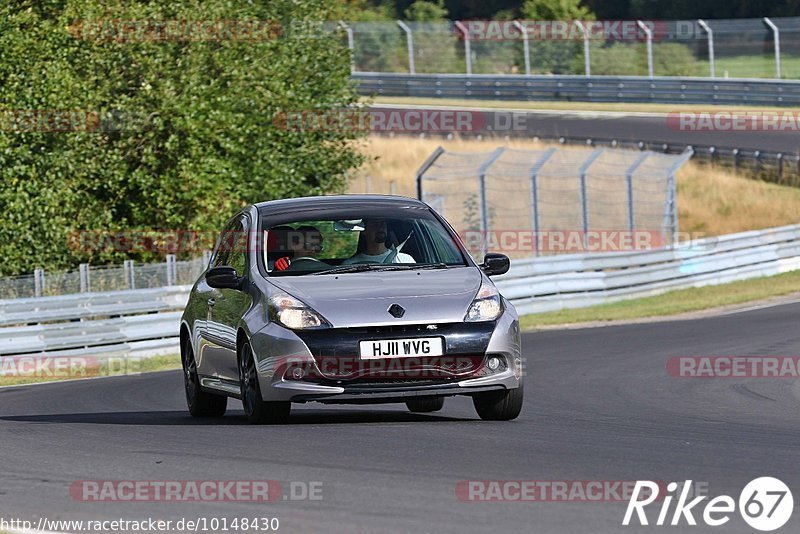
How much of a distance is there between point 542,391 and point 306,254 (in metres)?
3.71

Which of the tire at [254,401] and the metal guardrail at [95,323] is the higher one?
the tire at [254,401]

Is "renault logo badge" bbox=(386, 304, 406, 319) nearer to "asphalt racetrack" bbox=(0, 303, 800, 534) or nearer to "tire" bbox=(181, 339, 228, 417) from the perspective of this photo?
"asphalt racetrack" bbox=(0, 303, 800, 534)

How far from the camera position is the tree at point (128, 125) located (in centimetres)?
2553

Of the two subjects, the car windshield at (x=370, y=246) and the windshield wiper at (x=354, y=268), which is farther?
the car windshield at (x=370, y=246)

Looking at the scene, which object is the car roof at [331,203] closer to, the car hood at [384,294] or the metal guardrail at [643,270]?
the car hood at [384,294]

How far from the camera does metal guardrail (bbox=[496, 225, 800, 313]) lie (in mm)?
25391

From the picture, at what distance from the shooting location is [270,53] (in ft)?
101

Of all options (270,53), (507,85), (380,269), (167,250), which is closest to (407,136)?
(507,85)

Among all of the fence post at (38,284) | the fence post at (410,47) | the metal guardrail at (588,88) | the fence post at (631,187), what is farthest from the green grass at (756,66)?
the fence post at (38,284)

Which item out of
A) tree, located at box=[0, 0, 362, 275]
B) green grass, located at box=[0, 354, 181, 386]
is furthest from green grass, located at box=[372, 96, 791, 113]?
green grass, located at box=[0, 354, 181, 386]

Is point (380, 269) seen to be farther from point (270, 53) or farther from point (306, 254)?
point (270, 53)

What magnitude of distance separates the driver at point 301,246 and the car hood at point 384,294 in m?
0.32

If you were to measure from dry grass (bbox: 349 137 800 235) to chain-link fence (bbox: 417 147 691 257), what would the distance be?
165 centimetres

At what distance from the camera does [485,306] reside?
9883 millimetres
